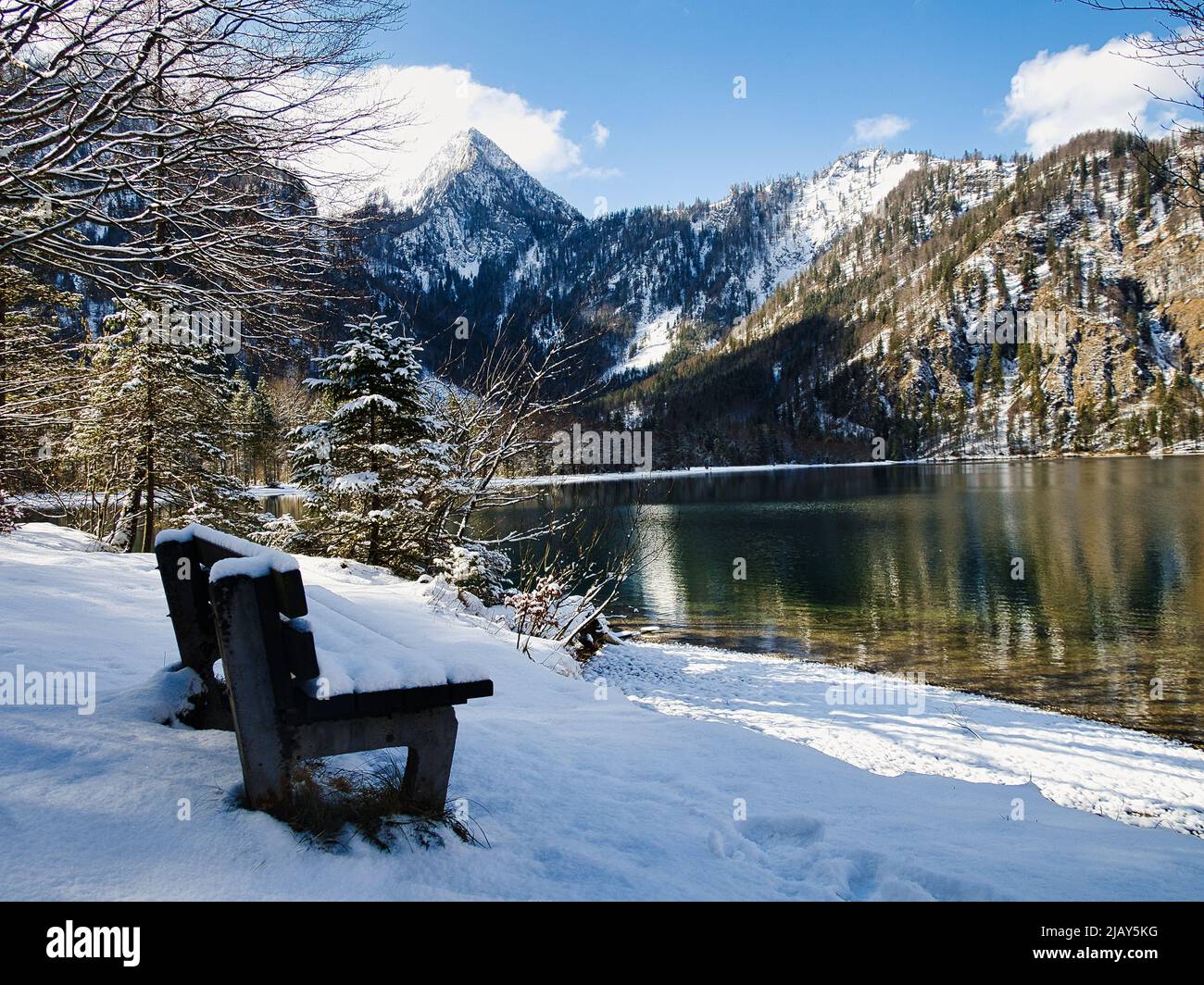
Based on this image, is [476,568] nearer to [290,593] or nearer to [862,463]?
[290,593]

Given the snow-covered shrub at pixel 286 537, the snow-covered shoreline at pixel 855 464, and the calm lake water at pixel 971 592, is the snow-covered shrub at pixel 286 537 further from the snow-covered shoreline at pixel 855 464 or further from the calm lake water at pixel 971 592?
the snow-covered shoreline at pixel 855 464

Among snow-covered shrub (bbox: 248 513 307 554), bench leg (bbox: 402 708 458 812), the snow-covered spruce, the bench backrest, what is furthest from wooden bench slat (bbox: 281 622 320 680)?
snow-covered shrub (bbox: 248 513 307 554)

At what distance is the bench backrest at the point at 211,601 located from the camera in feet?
6.73

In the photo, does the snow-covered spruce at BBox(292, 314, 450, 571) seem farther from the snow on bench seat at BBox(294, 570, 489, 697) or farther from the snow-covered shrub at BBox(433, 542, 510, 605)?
the snow on bench seat at BBox(294, 570, 489, 697)

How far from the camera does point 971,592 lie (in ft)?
67.5

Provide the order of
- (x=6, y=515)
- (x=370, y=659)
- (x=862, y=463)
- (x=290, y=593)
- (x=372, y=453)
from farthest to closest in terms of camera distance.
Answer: (x=862, y=463), (x=372, y=453), (x=6, y=515), (x=370, y=659), (x=290, y=593)

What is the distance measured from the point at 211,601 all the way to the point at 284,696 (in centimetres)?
40

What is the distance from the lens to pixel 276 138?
439 centimetres

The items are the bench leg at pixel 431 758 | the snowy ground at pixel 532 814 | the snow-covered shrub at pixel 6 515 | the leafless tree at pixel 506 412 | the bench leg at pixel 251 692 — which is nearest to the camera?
the snowy ground at pixel 532 814

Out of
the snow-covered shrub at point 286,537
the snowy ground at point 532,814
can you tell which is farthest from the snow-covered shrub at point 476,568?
the snowy ground at point 532,814

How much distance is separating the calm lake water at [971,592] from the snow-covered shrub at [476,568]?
1.81m

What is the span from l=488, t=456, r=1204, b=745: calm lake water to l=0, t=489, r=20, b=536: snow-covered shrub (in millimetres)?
11707

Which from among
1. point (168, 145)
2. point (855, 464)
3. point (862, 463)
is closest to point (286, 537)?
point (168, 145)
